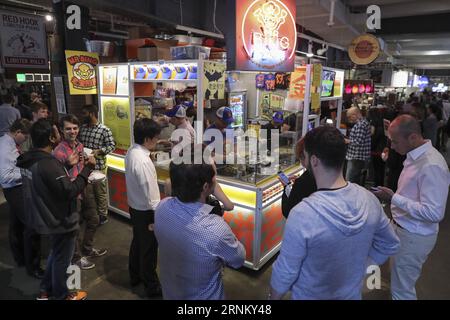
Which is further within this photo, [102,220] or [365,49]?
[365,49]

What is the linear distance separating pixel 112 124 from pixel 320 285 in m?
4.41

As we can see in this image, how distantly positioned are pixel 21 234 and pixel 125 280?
1.42m

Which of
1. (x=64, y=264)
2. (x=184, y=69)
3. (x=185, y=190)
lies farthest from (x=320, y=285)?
(x=184, y=69)

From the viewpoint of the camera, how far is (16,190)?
3.47 m

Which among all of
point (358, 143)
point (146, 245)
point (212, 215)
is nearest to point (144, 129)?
point (146, 245)

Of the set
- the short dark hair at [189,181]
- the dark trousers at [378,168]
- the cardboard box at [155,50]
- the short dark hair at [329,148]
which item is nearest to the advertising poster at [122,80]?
the cardboard box at [155,50]

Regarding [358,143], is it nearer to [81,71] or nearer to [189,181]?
[189,181]

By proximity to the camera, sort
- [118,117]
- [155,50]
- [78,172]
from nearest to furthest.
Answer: [78,172], [155,50], [118,117]

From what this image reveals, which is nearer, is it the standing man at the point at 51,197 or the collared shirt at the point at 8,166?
the standing man at the point at 51,197

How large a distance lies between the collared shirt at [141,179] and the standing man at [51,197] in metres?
0.43

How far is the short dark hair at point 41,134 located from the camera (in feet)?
8.71

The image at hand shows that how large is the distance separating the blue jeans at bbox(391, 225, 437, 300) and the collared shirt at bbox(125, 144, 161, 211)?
222 cm

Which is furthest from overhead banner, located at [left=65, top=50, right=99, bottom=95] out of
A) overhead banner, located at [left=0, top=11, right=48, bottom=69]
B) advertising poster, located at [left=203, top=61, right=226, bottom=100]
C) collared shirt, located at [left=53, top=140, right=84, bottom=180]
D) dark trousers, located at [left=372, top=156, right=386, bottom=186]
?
dark trousers, located at [left=372, top=156, right=386, bottom=186]

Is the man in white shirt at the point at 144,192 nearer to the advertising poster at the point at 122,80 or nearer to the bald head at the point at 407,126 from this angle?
the advertising poster at the point at 122,80
